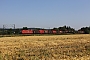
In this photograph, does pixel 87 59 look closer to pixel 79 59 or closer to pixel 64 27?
pixel 79 59

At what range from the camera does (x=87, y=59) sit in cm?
1425

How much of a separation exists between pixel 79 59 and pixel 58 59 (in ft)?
4.40

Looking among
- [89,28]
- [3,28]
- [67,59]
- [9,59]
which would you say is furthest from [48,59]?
[89,28]

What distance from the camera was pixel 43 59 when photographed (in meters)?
13.9

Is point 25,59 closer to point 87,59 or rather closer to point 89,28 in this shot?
point 87,59

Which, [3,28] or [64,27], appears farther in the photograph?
[64,27]

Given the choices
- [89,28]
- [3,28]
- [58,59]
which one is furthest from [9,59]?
[89,28]

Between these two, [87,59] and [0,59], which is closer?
[0,59]

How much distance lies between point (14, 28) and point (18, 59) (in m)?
105

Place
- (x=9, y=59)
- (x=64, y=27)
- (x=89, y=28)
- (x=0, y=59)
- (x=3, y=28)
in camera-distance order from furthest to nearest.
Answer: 1. (x=64, y=27)
2. (x=89, y=28)
3. (x=3, y=28)
4. (x=9, y=59)
5. (x=0, y=59)

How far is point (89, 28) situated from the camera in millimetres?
140125

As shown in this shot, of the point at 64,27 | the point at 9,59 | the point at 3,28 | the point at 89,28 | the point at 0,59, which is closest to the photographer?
the point at 0,59

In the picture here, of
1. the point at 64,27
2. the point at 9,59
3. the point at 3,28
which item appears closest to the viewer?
the point at 9,59

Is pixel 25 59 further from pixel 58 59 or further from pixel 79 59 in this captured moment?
pixel 79 59
